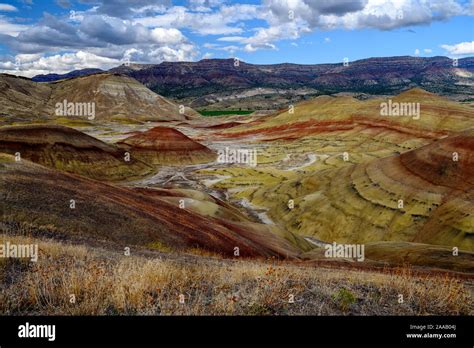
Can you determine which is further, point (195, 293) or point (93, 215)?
point (93, 215)

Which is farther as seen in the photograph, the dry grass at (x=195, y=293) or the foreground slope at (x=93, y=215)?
the foreground slope at (x=93, y=215)

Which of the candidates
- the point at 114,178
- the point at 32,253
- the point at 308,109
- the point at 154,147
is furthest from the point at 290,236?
the point at 308,109

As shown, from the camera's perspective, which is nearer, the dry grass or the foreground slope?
the dry grass

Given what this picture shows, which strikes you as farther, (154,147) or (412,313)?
(154,147)

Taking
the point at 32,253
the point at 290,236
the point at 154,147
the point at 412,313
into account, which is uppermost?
the point at 154,147

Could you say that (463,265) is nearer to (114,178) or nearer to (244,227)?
(244,227)

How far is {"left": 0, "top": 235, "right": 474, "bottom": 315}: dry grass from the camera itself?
7203 mm

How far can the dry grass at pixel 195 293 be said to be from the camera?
23.6 feet

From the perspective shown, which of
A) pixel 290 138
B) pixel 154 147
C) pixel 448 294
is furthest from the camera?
pixel 290 138

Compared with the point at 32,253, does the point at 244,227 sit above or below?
below

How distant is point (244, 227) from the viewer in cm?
3450

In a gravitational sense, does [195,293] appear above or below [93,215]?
below

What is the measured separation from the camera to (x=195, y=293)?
8352mm

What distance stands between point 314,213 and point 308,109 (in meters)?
129
